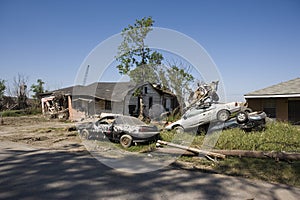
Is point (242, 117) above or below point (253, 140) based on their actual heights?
above

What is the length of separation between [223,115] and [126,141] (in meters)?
5.04

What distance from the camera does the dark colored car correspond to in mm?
9023

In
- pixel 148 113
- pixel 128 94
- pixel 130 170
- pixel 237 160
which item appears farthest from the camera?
pixel 148 113

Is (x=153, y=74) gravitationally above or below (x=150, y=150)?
above

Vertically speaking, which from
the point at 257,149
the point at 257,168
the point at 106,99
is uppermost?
the point at 106,99

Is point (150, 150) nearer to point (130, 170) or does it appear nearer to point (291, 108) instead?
point (130, 170)

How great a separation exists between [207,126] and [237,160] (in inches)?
177

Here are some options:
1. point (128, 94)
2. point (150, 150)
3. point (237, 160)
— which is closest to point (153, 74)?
point (128, 94)

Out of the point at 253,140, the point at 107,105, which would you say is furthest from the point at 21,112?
the point at 253,140

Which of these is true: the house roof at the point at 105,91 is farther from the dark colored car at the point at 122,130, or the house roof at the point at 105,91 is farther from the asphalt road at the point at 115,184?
the asphalt road at the point at 115,184

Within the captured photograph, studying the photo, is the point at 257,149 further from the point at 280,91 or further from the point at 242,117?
the point at 280,91

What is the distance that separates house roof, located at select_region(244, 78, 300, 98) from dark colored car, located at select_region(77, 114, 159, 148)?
10257 mm

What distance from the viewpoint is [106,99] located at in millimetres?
21688

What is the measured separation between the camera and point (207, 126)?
1114cm
